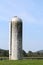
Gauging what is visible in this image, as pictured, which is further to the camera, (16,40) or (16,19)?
(16,19)

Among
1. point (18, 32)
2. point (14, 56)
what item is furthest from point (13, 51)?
point (18, 32)

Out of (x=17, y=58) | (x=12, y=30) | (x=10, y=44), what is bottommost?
(x=17, y=58)

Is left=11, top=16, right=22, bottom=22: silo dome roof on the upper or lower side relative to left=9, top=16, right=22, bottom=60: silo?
upper

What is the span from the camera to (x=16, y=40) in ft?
91.6

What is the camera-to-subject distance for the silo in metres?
27.9

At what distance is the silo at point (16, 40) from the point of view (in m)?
27.9

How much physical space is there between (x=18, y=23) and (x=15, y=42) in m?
2.52

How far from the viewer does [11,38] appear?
28.4 meters

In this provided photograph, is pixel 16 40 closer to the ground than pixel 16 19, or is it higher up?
closer to the ground

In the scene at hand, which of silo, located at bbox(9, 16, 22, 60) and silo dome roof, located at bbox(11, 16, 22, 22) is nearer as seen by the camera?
silo, located at bbox(9, 16, 22, 60)

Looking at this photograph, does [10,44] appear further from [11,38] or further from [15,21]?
[15,21]

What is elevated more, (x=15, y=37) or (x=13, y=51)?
(x=15, y=37)

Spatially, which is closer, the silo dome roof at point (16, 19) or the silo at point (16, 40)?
the silo at point (16, 40)

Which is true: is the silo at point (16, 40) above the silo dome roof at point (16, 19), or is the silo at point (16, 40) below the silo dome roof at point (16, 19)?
below
